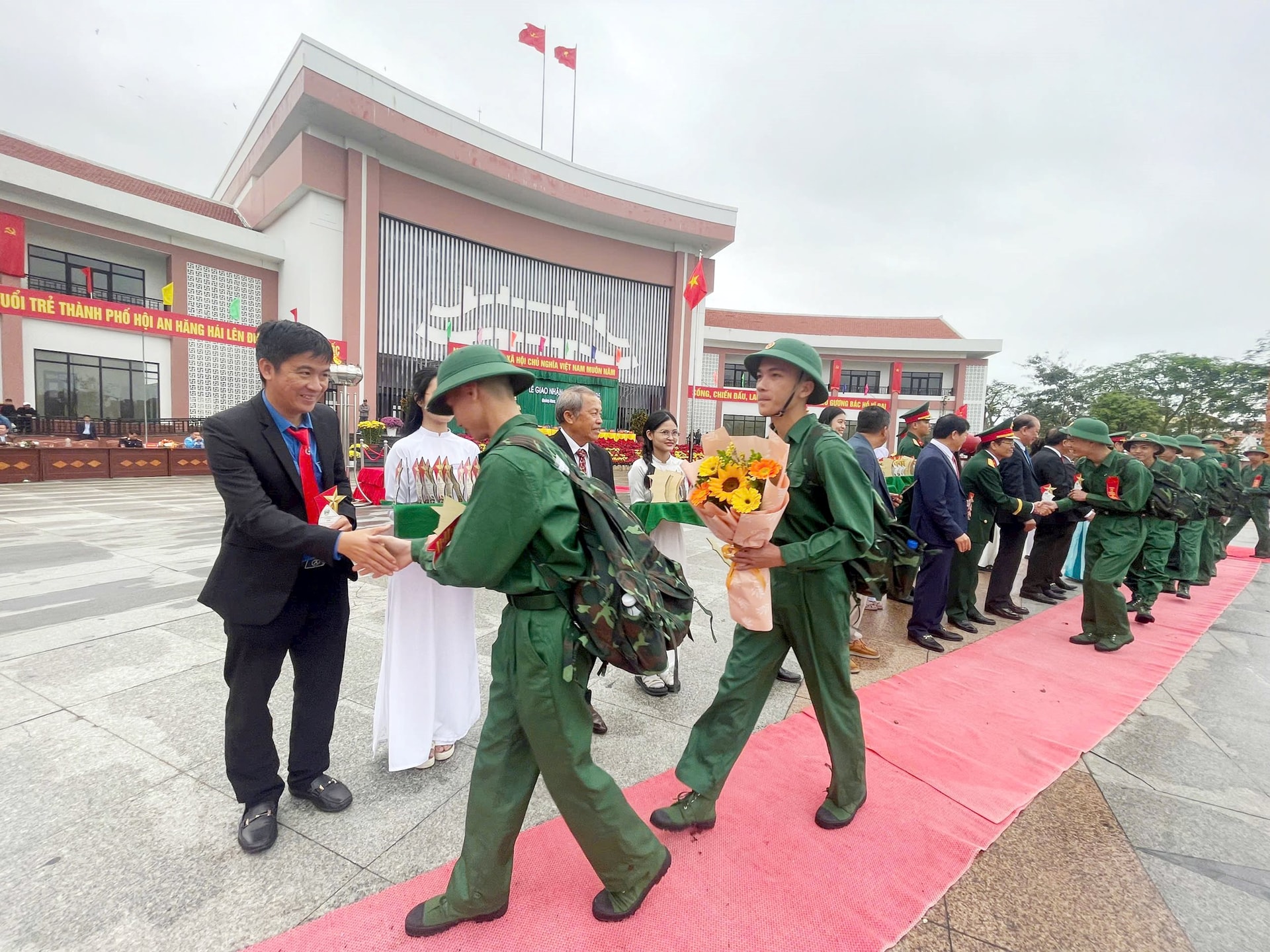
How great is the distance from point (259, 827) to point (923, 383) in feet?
136

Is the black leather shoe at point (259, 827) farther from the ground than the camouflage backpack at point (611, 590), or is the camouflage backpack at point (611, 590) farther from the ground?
the camouflage backpack at point (611, 590)

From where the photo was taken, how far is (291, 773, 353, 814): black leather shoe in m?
2.22

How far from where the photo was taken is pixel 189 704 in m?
3.01

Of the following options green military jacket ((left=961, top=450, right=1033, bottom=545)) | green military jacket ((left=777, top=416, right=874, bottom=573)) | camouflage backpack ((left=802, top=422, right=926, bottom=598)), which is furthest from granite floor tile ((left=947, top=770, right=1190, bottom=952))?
green military jacket ((left=961, top=450, right=1033, bottom=545))

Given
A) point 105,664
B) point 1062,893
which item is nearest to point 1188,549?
point 1062,893

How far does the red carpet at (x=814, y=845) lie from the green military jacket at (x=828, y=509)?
107 cm

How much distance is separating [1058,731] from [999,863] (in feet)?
4.73

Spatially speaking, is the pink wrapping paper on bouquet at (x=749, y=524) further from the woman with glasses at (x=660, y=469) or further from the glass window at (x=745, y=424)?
the glass window at (x=745, y=424)

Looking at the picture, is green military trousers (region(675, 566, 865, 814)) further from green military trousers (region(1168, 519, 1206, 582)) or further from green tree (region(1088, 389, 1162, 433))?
green tree (region(1088, 389, 1162, 433))

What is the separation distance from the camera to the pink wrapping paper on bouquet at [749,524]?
189 centimetres

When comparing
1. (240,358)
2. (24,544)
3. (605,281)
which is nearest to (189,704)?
(24,544)

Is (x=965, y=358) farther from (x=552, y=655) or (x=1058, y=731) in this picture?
(x=552, y=655)

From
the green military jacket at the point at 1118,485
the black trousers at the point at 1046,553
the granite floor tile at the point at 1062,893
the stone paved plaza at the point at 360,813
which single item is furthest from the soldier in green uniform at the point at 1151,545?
the granite floor tile at the point at 1062,893

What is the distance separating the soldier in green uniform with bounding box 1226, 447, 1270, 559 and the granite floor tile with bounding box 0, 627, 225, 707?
42.0 feet
